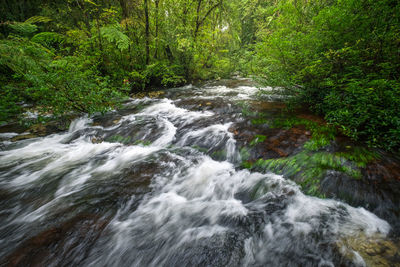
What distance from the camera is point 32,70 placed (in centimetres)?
442

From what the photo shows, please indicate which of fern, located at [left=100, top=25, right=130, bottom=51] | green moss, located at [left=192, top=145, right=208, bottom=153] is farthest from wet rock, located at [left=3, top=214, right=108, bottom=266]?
Answer: fern, located at [left=100, top=25, right=130, bottom=51]

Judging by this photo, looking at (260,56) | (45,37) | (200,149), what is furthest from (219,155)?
(45,37)

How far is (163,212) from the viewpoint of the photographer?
2590 mm

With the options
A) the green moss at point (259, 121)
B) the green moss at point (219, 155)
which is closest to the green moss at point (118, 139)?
the green moss at point (219, 155)

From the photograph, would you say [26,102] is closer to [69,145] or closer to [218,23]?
[69,145]

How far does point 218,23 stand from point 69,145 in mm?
11246

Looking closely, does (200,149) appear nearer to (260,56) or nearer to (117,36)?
(260,56)

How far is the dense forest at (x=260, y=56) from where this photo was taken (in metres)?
2.83

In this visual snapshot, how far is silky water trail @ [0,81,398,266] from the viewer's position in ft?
6.33

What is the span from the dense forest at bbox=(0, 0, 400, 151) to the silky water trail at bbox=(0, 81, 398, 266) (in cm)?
165

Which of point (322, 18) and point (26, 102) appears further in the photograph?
point (26, 102)

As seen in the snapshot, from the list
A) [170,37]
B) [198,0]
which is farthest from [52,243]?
[198,0]

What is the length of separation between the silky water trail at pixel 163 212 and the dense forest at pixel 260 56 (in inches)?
65.0

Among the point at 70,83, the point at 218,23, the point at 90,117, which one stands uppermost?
the point at 218,23
